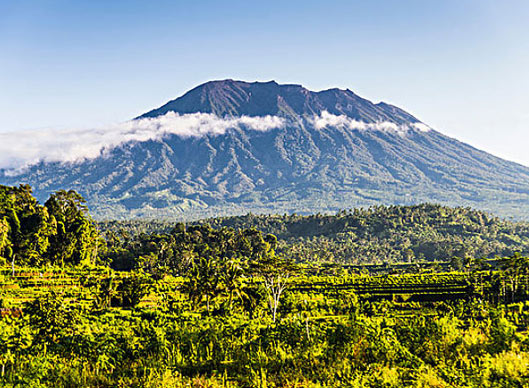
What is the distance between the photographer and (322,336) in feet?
37.2

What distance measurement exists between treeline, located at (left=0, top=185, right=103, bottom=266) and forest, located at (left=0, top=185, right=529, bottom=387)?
197 mm

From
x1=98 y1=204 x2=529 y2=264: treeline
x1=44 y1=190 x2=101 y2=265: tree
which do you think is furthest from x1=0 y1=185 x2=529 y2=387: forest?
x1=98 y1=204 x2=529 y2=264: treeline

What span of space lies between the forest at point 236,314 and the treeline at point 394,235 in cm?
121

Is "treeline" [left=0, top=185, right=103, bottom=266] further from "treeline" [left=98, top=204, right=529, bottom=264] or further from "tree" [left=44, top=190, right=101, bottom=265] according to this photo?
"treeline" [left=98, top=204, right=529, bottom=264]

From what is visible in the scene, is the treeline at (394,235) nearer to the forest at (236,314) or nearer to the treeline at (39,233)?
the forest at (236,314)

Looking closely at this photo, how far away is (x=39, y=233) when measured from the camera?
55656 millimetres

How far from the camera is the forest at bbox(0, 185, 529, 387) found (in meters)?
9.28

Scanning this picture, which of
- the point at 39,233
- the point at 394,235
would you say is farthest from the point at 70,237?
the point at 394,235

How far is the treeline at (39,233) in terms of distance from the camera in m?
55.3

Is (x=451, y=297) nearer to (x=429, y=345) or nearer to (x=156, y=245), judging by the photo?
(x=429, y=345)

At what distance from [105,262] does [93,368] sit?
7202cm

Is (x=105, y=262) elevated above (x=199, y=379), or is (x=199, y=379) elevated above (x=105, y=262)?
(x=199, y=379)

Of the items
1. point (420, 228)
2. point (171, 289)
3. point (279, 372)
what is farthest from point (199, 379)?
point (420, 228)

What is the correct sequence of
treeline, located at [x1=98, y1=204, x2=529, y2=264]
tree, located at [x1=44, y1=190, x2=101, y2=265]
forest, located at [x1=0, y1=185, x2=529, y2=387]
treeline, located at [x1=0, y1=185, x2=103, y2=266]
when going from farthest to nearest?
1. treeline, located at [x1=98, y1=204, x2=529, y2=264]
2. tree, located at [x1=44, y1=190, x2=101, y2=265]
3. treeline, located at [x1=0, y1=185, x2=103, y2=266]
4. forest, located at [x1=0, y1=185, x2=529, y2=387]
